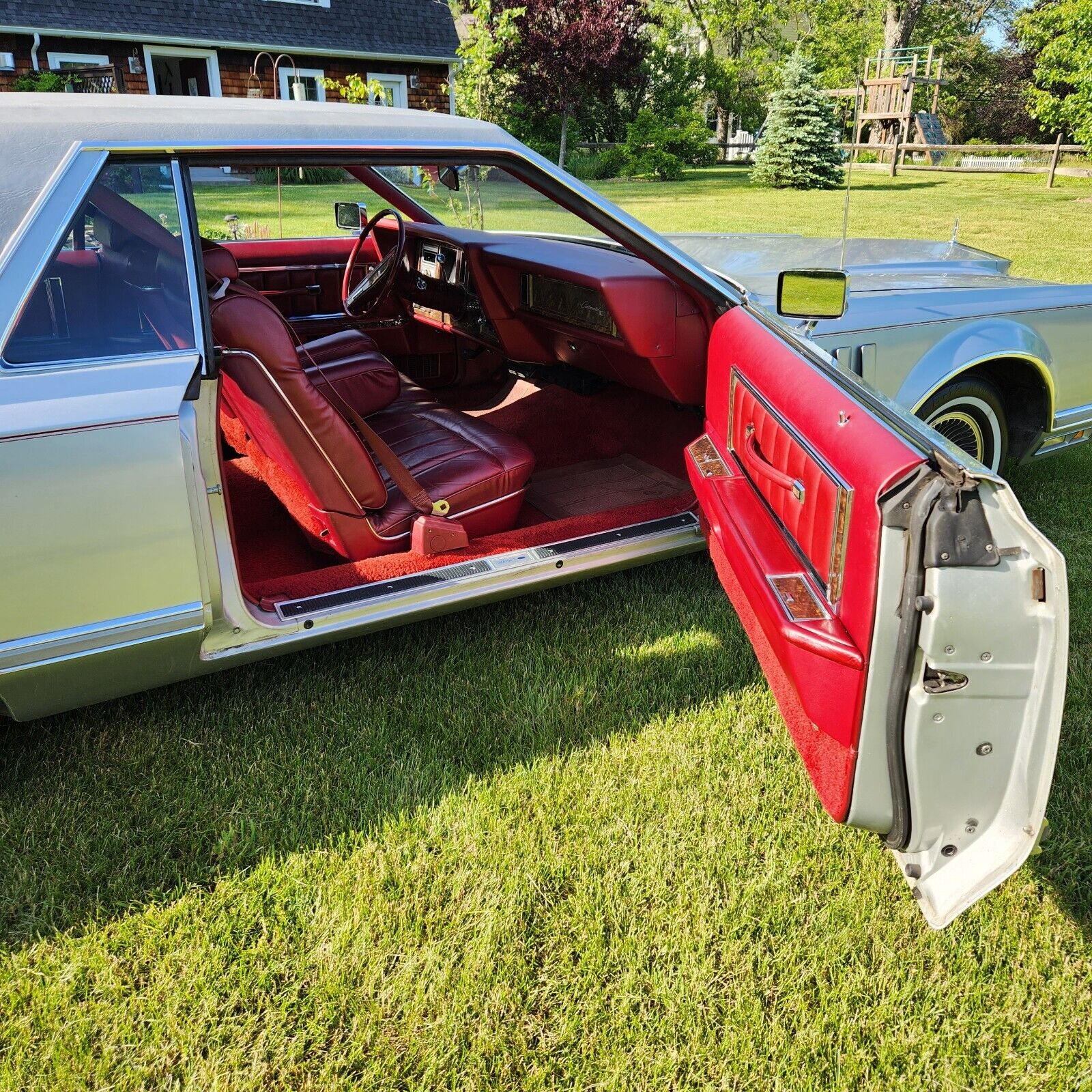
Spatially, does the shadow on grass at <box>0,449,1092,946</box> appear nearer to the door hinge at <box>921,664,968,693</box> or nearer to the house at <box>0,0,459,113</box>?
the door hinge at <box>921,664,968,693</box>

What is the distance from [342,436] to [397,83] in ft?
66.6

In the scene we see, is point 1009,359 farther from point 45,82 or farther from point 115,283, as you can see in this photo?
point 45,82

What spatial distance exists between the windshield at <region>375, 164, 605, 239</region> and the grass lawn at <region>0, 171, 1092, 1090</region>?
1664 mm

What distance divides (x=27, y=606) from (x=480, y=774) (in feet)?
3.83

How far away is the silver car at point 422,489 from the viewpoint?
5.59 feet

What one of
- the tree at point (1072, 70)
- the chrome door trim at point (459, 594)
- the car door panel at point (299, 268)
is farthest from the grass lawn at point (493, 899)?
the tree at point (1072, 70)

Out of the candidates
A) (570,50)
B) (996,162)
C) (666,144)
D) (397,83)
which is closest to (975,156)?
(996,162)

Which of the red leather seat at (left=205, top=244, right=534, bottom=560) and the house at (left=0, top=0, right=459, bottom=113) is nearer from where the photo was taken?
the red leather seat at (left=205, top=244, right=534, bottom=560)

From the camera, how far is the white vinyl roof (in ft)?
6.73

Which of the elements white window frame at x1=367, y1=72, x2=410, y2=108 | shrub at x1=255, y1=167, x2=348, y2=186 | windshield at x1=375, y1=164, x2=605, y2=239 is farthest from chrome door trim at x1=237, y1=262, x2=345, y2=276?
white window frame at x1=367, y1=72, x2=410, y2=108

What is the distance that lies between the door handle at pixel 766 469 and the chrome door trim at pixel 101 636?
143 centimetres

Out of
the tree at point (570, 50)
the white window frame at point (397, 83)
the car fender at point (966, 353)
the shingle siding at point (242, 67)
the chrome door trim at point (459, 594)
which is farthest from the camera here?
the tree at point (570, 50)

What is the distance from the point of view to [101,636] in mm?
2205

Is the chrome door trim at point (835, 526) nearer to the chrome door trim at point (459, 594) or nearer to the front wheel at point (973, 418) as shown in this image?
the chrome door trim at point (459, 594)
